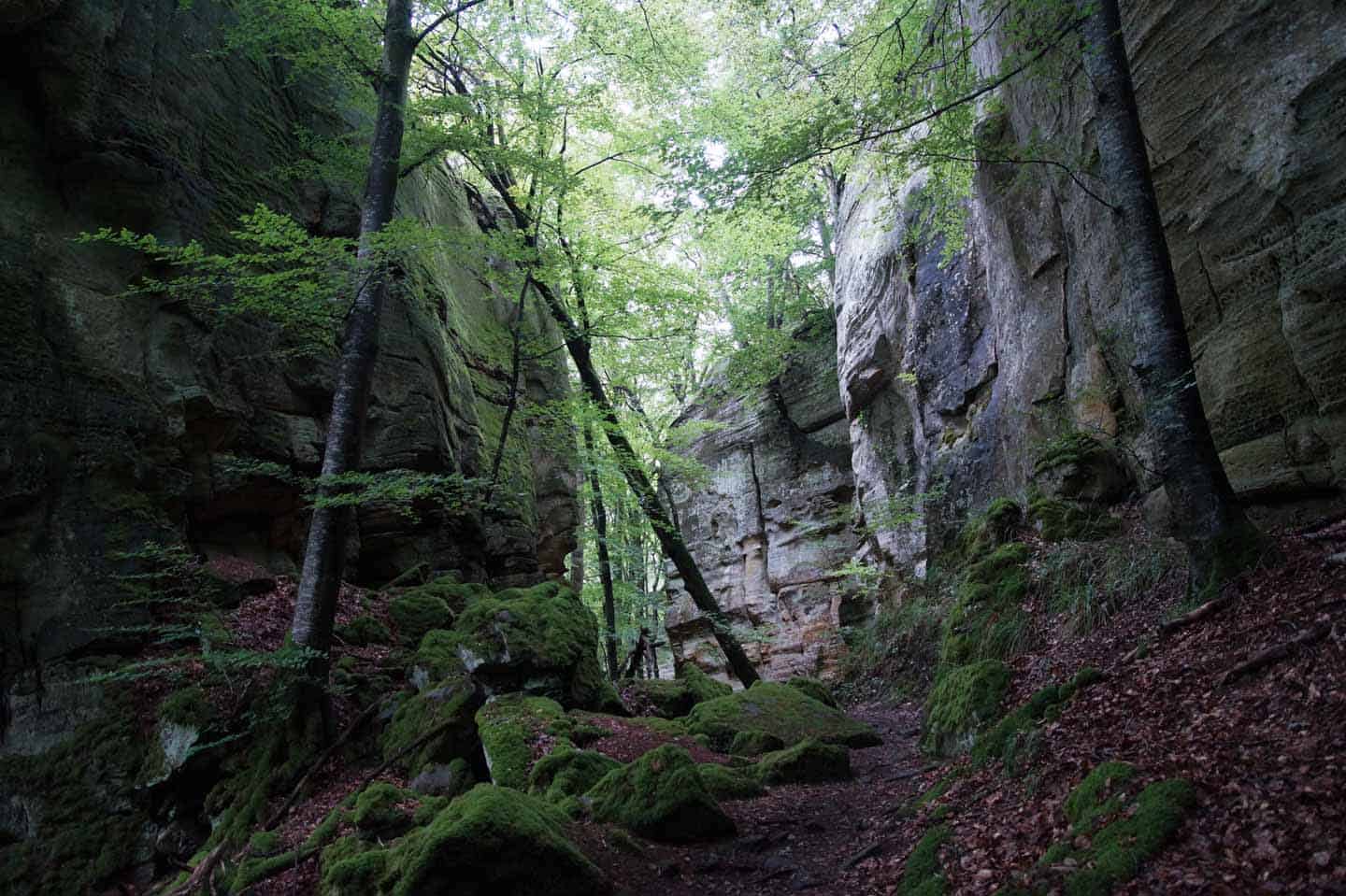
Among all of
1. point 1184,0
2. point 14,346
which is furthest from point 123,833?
point 1184,0

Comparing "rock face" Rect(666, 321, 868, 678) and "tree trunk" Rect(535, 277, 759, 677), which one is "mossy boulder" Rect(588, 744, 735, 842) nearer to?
"tree trunk" Rect(535, 277, 759, 677)

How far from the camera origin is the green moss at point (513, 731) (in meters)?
6.94

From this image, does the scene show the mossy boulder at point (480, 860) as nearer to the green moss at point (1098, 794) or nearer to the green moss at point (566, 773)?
the green moss at point (566, 773)

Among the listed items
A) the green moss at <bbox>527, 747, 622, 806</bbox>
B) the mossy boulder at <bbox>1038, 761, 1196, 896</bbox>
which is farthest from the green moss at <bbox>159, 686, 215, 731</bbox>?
the mossy boulder at <bbox>1038, 761, 1196, 896</bbox>

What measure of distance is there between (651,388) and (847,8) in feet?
48.6

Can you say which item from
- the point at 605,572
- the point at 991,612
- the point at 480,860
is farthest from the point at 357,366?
the point at 605,572

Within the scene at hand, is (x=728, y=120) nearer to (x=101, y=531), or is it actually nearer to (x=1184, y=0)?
(x=1184, y=0)

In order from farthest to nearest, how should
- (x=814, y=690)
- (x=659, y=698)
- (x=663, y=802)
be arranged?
(x=814, y=690)
(x=659, y=698)
(x=663, y=802)

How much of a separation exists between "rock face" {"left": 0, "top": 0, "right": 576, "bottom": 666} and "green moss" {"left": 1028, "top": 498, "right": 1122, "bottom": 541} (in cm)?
877

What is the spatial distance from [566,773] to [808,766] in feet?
8.93

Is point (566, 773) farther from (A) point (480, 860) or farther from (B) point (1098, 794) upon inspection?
(B) point (1098, 794)

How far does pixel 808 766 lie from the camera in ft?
25.5

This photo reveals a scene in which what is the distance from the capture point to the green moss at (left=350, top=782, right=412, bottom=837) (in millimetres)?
5969

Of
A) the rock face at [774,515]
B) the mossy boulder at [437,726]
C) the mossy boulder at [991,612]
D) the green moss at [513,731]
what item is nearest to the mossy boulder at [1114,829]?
the mossy boulder at [991,612]
